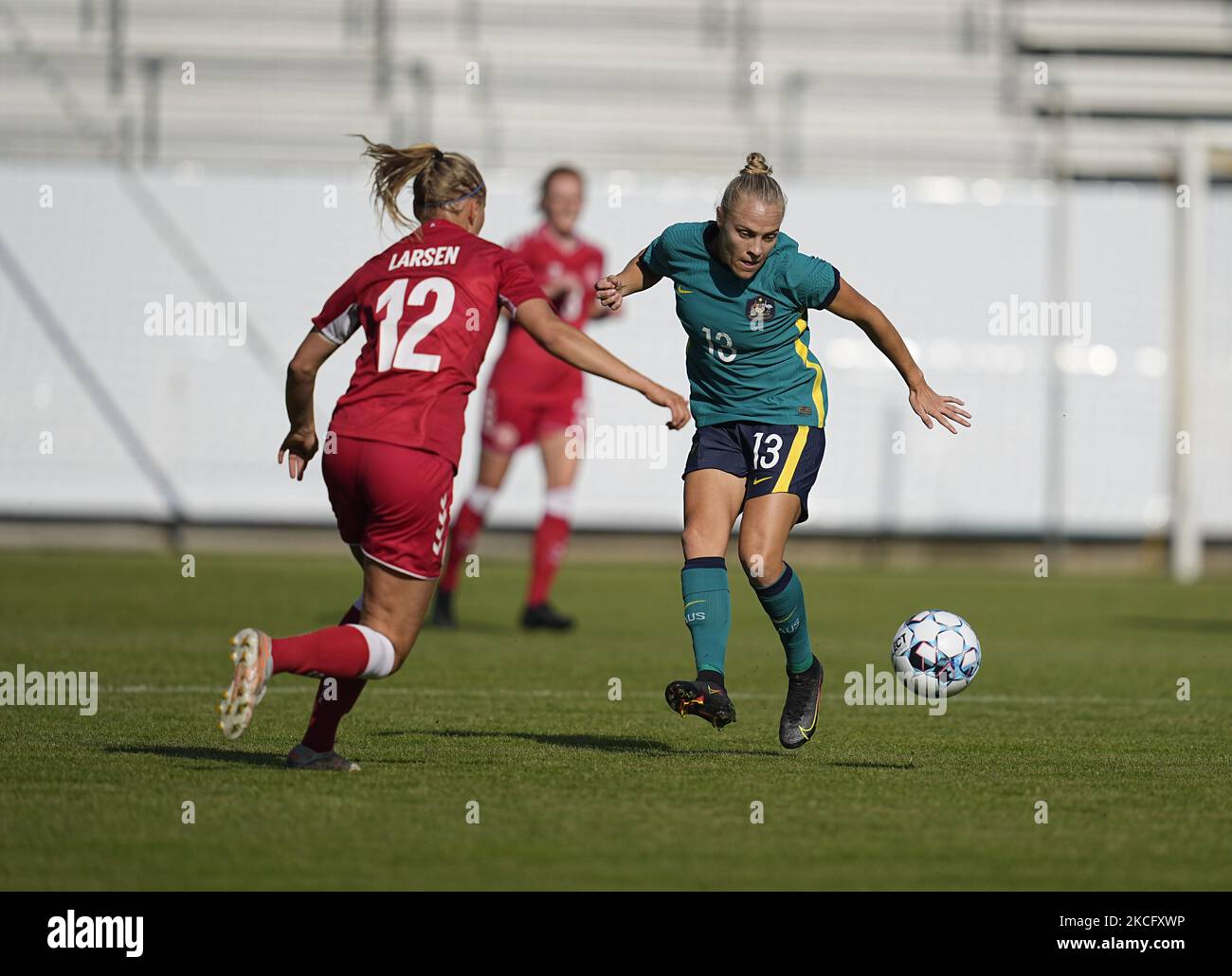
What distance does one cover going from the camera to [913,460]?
18.2 metres

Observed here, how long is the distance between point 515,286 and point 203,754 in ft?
5.91

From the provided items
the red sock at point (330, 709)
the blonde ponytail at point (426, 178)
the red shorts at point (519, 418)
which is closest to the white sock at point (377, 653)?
the red sock at point (330, 709)

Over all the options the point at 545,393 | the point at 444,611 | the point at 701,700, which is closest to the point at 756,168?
the point at 701,700

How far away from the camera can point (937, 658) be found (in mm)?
6160

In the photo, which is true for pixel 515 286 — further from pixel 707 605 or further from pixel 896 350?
pixel 896 350

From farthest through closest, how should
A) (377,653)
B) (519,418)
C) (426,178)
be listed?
(519,418), (426,178), (377,653)

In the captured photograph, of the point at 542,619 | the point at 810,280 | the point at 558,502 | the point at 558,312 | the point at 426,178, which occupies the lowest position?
the point at 542,619

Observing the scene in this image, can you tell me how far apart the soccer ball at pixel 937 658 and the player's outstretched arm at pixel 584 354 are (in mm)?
1519

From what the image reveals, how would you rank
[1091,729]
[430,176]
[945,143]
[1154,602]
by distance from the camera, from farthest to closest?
[945,143]
[1154,602]
[1091,729]
[430,176]
